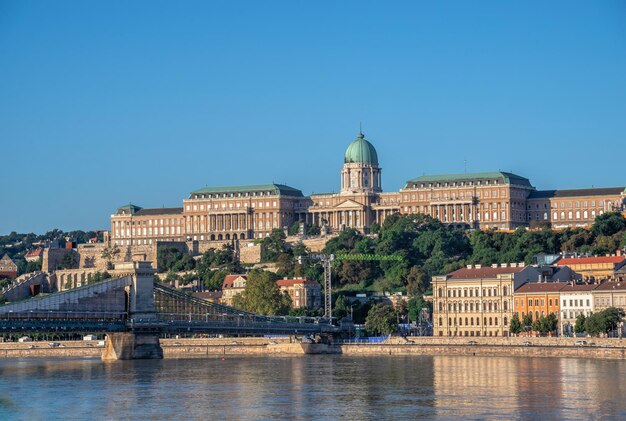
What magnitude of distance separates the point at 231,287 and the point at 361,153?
35028mm

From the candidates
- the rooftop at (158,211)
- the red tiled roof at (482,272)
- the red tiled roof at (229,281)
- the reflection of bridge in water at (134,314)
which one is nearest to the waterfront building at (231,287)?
the red tiled roof at (229,281)

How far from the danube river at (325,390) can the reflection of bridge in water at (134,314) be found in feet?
7.56

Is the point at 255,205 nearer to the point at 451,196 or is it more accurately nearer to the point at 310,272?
the point at 451,196

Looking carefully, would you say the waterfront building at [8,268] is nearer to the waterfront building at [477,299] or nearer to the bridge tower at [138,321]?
the waterfront building at [477,299]

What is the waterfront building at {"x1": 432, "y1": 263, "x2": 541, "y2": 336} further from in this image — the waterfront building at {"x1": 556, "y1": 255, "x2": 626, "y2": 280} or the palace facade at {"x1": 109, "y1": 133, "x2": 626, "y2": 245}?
→ the palace facade at {"x1": 109, "y1": 133, "x2": 626, "y2": 245}

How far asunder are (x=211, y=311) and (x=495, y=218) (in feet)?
162

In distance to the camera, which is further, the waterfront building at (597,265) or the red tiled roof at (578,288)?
the waterfront building at (597,265)

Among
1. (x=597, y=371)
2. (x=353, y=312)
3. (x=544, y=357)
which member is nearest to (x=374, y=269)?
(x=353, y=312)

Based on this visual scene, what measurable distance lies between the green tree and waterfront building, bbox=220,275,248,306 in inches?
635

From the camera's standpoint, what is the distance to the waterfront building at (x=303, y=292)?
369ft

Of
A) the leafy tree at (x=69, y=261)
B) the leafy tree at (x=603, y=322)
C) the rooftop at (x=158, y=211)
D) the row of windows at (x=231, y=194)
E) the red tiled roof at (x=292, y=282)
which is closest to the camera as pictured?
the leafy tree at (x=603, y=322)

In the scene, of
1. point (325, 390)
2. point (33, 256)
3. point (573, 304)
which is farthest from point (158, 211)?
point (325, 390)

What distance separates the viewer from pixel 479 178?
142 meters

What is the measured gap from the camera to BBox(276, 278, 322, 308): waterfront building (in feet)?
369
